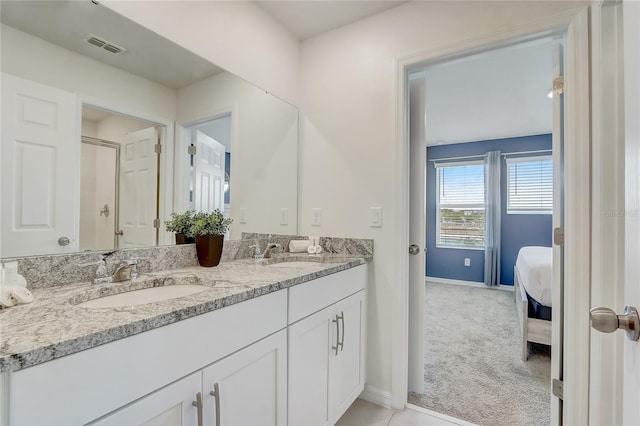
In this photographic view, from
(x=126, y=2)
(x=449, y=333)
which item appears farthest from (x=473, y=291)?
(x=126, y=2)

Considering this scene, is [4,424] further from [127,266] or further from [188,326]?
[127,266]

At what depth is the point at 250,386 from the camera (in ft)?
3.42

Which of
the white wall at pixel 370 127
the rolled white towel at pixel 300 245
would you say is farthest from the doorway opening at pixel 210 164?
the white wall at pixel 370 127

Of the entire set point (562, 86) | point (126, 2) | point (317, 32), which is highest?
point (317, 32)

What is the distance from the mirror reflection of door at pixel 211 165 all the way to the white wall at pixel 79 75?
8.0 inches

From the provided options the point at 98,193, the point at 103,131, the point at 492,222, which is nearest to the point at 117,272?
the point at 98,193

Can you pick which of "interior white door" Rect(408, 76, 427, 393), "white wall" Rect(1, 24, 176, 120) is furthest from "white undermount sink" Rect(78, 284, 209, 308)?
"interior white door" Rect(408, 76, 427, 393)

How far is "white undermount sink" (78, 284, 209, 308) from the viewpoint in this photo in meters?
1.03

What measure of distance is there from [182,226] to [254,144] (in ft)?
2.52

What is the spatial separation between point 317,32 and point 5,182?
1913mm

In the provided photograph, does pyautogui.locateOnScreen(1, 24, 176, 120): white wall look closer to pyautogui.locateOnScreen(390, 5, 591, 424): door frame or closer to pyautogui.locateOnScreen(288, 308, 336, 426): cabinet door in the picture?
pyautogui.locateOnScreen(288, 308, 336, 426): cabinet door

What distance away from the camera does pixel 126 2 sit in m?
1.26

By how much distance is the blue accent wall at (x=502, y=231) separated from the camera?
4.62 meters

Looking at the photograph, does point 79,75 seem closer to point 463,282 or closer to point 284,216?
point 284,216
